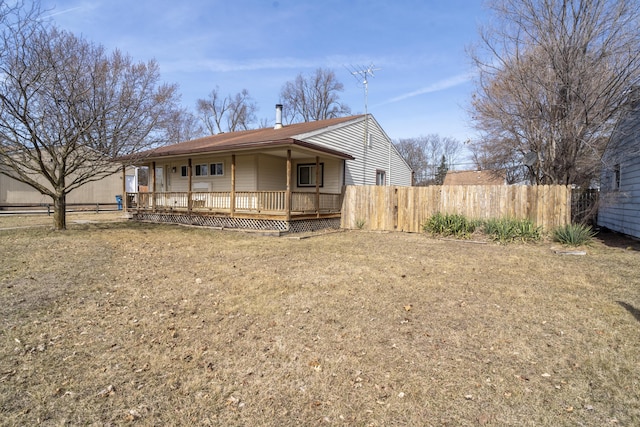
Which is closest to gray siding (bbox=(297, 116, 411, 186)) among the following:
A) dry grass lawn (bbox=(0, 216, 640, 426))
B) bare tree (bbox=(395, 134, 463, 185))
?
dry grass lawn (bbox=(0, 216, 640, 426))

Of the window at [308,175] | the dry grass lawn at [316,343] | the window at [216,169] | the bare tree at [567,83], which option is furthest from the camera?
the window at [216,169]

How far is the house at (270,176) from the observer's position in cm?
1268

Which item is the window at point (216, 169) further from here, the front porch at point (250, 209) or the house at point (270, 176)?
the front porch at point (250, 209)

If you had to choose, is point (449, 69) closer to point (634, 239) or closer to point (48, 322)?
point (634, 239)

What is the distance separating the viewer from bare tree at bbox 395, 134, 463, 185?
5316 cm

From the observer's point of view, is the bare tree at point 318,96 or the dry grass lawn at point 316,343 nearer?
the dry grass lawn at point 316,343

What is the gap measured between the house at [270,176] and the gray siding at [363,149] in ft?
0.15

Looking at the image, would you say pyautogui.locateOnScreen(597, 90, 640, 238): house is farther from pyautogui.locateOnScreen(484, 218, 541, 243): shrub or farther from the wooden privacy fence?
pyautogui.locateOnScreen(484, 218, 541, 243): shrub

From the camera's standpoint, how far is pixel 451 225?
39.0ft

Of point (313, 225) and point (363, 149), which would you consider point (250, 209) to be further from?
point (363, 149)

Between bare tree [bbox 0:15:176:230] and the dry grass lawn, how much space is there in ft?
Result: 17.9

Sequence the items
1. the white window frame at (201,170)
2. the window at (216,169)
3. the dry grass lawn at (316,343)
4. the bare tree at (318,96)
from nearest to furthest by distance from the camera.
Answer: the dry grass lawn at (316,343) → the window at (216,169) → the white window frame at (201,170) → the bare tree at (318,96)

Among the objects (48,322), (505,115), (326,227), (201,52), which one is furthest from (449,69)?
(48,322)

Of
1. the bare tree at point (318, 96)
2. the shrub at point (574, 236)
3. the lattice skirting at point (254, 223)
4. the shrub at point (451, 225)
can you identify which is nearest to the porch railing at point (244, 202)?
the lattice skirting at point (254, 223)
